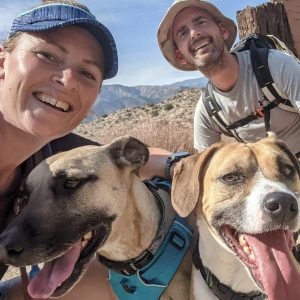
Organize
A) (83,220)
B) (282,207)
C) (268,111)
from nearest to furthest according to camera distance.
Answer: (282,207) < (83,220) < (268,111)

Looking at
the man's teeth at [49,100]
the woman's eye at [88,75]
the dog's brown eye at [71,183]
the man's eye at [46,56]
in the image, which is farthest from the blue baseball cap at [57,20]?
the dog's brown eye at [71,183]

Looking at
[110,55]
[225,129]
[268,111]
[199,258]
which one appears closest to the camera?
[199,258]

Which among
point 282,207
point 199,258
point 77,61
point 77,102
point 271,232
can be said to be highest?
point 77,61

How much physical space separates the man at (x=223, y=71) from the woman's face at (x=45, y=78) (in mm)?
1988

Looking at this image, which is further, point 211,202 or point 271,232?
point 211,202

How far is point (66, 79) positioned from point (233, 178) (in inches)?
53.6

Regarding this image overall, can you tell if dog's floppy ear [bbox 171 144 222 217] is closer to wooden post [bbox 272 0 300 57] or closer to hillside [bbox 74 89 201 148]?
wooden post [bbox 272 0 300 57]

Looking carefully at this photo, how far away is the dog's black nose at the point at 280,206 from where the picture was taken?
9.46ft

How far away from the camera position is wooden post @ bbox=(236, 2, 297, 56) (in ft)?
26.8

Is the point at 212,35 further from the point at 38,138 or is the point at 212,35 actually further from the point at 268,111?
the point at 38,138

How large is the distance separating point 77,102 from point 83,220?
942 millimetres

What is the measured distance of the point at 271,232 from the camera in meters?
3.04

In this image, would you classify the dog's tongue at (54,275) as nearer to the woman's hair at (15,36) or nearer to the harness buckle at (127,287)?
the harness buckle at (127,287)

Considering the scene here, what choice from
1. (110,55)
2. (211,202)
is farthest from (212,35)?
(211,202)
